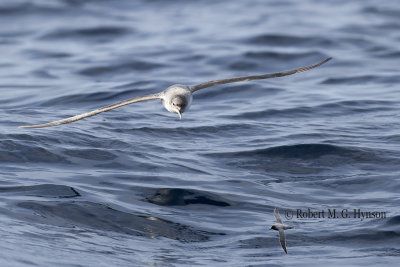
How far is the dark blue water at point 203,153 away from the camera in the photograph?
8867 mm

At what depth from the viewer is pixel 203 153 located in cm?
1203

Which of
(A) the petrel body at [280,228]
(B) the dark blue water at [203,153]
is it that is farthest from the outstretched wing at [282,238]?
(B) the dark blue water at [203,153]

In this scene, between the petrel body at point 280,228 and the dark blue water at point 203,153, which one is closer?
the petrel body at point 280,228

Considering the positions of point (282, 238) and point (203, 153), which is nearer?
point (282, 238)

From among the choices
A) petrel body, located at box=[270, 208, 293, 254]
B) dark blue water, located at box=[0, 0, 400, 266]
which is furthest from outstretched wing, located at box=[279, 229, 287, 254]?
dark blue water, located at box=[0, 0, 400, 266]

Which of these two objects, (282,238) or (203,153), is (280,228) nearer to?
(282,238)

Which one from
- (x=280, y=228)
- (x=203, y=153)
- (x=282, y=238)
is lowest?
(x=282, y=238)

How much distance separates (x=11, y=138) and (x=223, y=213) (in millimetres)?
3893

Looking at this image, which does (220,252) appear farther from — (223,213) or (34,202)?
(34,202)

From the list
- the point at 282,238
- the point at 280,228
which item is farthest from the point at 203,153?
the point at 282,238

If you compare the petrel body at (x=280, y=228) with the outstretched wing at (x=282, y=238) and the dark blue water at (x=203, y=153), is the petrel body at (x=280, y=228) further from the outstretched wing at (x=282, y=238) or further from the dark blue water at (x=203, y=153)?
the dark blue water at (x=203, y=153)

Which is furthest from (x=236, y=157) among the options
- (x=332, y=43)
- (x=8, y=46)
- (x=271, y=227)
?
(x=8, y=46)

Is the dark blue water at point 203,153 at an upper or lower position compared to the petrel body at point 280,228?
upper

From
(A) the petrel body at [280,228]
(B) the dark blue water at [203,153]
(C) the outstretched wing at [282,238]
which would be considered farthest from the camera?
(B) the dark blue water at [203,153]
